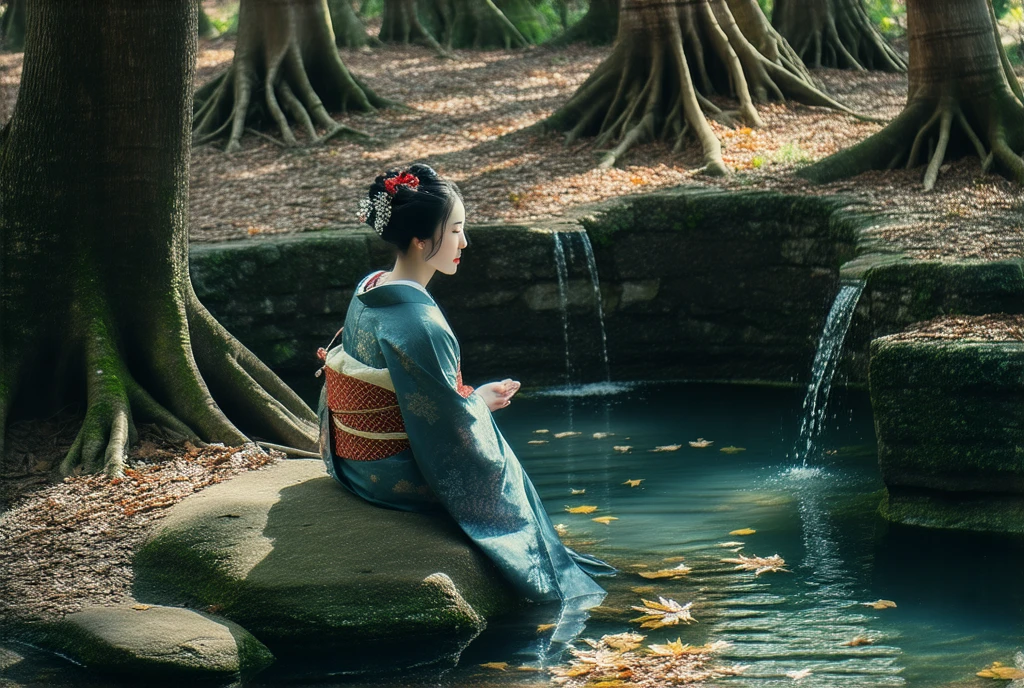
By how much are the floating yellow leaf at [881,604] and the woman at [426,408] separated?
3.73 feet

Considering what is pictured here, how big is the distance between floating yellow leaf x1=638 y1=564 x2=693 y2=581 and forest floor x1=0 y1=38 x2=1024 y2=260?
3101 millimetres

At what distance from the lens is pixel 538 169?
11414 mm

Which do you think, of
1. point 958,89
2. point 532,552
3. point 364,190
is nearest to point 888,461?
point 532,552

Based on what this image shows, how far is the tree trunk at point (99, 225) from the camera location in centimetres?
621

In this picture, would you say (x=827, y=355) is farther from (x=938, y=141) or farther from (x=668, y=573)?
(x=938, y=141)

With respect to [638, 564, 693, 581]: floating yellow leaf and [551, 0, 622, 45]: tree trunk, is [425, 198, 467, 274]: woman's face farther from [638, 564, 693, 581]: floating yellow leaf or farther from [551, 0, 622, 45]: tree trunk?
[551, 0, 622, 45]: tree trunk

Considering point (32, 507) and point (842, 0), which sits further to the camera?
point (842, 0)

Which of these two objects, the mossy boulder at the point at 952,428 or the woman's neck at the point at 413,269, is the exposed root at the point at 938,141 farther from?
the woman's neck at the point at 413,269

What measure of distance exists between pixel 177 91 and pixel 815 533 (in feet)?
13.3

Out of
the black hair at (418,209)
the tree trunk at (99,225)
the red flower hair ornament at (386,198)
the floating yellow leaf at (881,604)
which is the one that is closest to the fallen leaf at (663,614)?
the floating yellow leaf at (881,604)

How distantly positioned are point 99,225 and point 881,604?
426 cm

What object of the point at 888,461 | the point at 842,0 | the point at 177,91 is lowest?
the point at 888,461

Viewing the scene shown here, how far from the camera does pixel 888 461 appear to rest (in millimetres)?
5961

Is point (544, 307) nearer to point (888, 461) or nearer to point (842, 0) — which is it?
point (888, 461)
